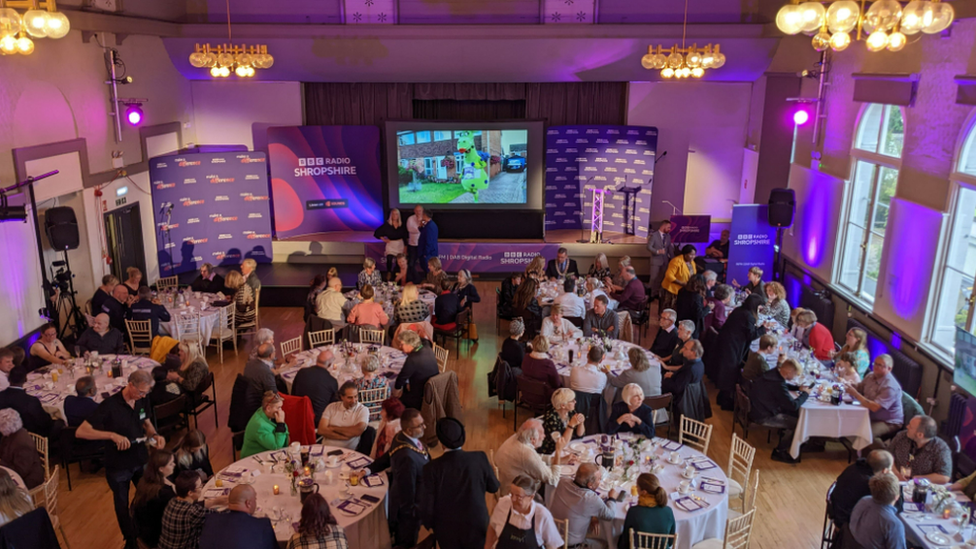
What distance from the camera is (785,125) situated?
1292 cm

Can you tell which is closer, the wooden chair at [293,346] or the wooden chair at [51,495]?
the wooden chair at [51,495]

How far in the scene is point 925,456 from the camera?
5875 millimetres

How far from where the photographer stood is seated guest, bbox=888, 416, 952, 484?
5812mm

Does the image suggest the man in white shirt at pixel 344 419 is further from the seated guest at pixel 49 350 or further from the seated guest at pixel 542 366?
the seated guest at pixel 49 350

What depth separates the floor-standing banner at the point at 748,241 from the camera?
11719 mm

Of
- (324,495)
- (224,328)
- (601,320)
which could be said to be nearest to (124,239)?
(224,328)

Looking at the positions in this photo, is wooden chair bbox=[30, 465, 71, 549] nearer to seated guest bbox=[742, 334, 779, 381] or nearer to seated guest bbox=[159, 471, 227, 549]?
seated guest bbox=[159, 471, 227, 549]

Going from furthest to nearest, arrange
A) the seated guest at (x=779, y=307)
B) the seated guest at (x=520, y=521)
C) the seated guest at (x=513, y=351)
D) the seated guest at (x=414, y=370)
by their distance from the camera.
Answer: the seated guest at (x=779, y=307), the seated guest at (x=513, y=351), the seated guest at (x=414, y=370), the seated guest at (x=520, y=521)

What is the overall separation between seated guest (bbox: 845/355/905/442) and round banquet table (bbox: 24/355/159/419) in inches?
298

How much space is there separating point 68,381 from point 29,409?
0.97 m

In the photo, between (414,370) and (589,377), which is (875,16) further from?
(414,370)

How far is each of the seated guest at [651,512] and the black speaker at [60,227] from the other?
8.45 meters

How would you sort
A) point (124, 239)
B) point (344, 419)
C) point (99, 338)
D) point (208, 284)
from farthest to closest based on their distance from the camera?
point (124, 239) < point (208, 284) < point (99, 338) < point (344, 419)

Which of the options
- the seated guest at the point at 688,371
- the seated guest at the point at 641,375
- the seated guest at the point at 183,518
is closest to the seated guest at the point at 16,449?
the seated guest at the point at 183,518
